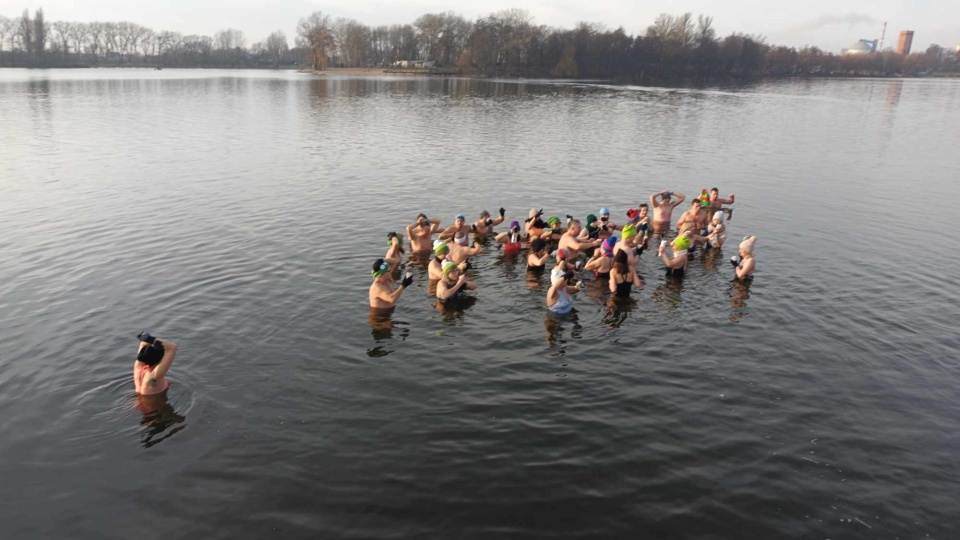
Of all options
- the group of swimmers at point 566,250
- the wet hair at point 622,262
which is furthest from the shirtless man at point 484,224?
the wet hair at point 622,262

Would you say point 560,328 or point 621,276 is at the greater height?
point 621,276

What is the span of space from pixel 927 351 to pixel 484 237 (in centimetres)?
1356

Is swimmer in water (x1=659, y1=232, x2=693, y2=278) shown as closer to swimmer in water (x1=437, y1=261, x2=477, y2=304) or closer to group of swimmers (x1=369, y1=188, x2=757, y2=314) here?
group of swimmers (x1=369, y1=188, x2=757, y2=314)

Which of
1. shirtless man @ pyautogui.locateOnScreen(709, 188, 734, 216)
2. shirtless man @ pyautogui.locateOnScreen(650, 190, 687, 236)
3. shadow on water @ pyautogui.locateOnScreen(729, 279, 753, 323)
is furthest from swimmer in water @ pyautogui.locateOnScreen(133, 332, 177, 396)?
shirtless man @ pyautogui.locateOnScreen(709, 188, 734, 216)

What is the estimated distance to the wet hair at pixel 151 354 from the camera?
1085cm

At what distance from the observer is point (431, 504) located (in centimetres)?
897

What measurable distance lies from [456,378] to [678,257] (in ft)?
28.8

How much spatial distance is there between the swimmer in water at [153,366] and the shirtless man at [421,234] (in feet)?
31.5

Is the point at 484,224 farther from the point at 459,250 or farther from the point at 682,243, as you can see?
the point at 682,243

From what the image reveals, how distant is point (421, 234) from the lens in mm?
19828

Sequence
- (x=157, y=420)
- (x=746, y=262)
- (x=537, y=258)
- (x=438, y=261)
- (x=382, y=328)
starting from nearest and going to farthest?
(x=157, y=420)
(x=382, y=328)
(x=438, y=261)
(x=746, y=262)
(x=537, y=258)

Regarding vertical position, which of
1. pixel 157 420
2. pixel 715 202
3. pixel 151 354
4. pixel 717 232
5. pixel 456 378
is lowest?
pixel 157 420

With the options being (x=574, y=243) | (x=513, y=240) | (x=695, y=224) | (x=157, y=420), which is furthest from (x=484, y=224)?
(x=157, y=420)

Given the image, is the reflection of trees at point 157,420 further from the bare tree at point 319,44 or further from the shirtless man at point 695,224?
the bare tree at point 319,44
